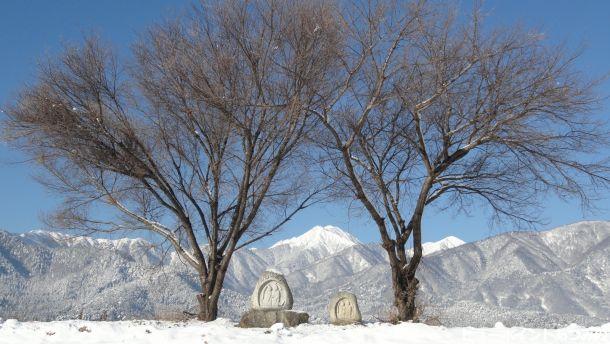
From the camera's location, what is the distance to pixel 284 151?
1638 cm

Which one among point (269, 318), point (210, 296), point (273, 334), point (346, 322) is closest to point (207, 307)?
point (210, 296)

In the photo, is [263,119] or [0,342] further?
[263,119]

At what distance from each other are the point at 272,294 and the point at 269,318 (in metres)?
0.94

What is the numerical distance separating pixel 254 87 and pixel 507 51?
5.92 m

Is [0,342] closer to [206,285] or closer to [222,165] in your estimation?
[206,285]

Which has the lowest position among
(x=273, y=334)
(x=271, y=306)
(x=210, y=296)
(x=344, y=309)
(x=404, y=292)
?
(x=273, y=334)

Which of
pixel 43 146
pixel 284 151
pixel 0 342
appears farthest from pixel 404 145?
pixel 0 342

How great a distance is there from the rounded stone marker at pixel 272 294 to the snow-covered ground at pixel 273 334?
76.6 inches

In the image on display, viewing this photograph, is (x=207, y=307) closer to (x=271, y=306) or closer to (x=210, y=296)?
(x=210, y=296)

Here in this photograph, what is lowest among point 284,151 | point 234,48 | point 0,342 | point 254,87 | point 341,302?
point 0,342

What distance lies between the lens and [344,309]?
50.9 ft

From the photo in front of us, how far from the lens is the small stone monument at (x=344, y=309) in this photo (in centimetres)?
1535

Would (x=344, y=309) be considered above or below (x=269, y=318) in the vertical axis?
above

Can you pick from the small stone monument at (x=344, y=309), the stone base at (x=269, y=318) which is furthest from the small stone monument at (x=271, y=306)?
the small stone monument at (x=344, y=309)
